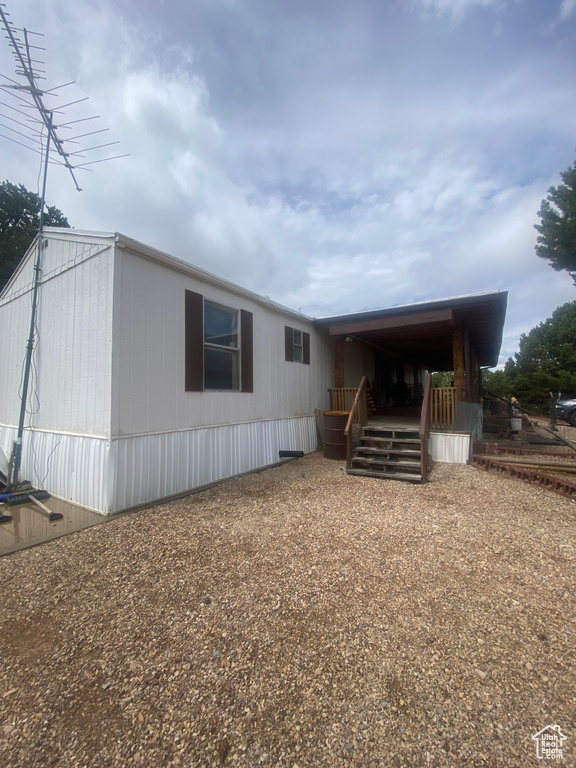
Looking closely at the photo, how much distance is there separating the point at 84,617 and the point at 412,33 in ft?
30.6

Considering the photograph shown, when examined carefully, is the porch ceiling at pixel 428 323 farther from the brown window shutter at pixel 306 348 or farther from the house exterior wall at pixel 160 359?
the house exterior wall at pixel 160 359

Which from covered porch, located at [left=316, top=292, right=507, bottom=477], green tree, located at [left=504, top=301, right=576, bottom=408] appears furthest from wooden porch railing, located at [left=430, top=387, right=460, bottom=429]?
green tree, located at [left=504, top=301, right=576, bottom=408]

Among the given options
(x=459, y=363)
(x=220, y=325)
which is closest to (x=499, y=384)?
(x=459, y=363)

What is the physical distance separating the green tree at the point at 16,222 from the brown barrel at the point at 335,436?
609 inches

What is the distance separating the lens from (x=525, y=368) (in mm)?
24828

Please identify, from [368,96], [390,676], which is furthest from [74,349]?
[368,96]

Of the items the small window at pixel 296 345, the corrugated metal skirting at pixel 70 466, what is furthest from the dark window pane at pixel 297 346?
the corrugated metal skirting at pixel 70 466

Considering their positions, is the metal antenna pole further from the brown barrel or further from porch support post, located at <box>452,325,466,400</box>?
porch support post, located at <box>452,325,466,400</box>

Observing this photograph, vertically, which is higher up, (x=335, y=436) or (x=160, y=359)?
(x=160, y=359)

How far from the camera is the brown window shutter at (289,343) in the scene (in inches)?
304

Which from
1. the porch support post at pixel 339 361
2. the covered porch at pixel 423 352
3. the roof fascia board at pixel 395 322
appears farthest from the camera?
the porch support post at pixel 339 361

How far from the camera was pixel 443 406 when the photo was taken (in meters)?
6.77

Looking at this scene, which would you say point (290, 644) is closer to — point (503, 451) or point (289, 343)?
point (289, 343)

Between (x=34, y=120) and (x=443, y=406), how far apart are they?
29.4 ft
